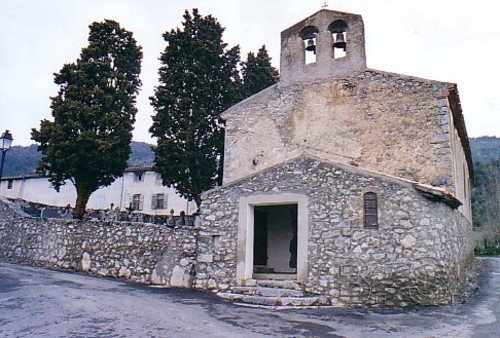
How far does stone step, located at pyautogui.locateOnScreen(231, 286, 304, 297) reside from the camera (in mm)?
9258

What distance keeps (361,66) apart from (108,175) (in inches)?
442

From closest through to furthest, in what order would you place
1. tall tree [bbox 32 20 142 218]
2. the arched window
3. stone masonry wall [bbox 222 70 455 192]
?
the arched window, stone masonry wall [bbox 222 70 455 192], tall tree [bbox 32 20 142 218]

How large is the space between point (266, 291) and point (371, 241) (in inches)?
106

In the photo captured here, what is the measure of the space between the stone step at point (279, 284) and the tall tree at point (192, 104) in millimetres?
7367

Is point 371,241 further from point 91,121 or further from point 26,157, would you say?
point 26,157

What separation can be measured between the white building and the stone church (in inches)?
697

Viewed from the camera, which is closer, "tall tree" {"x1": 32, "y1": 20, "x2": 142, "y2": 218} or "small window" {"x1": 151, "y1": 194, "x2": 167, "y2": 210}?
"tall tree" {"x1": 32, "y1": 20, "x2": 142, "y2": 218}

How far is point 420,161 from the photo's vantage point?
11719 millimetres

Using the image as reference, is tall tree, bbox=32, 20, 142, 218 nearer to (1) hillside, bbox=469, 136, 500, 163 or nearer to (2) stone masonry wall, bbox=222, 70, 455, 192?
Result: (2) stone masonry wall, bbox=222, 70, 455, 192

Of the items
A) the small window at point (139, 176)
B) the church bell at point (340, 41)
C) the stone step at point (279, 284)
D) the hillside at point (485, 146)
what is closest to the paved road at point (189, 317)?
the stone step at point (279, 284)

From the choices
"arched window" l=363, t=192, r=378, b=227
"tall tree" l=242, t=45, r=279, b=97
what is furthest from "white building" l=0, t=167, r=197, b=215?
"arched window" l=363, t=192, r=378, b=227

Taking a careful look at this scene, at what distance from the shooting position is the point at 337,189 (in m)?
9.59

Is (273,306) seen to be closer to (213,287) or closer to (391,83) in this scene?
(213,287)

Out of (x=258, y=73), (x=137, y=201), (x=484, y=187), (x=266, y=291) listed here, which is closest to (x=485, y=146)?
(x=484, y=187)
